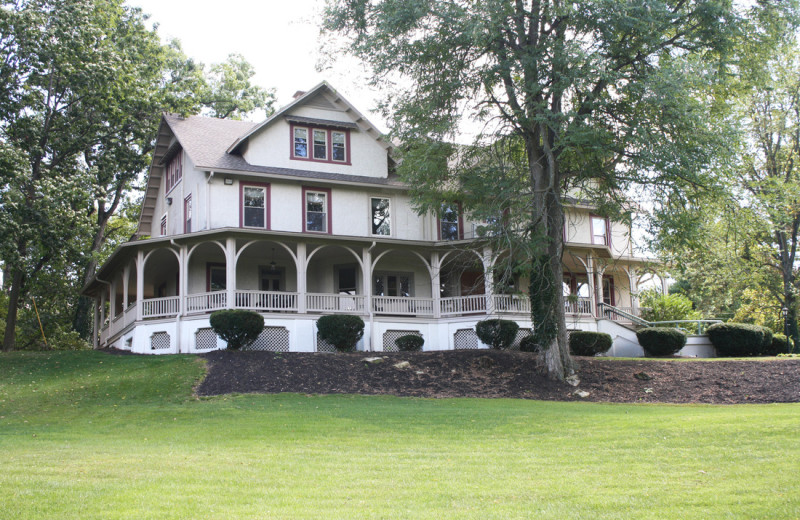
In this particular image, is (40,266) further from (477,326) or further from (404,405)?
(404,405)

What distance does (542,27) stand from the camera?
2169cm

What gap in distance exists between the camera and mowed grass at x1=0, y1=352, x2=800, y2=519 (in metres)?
7.80

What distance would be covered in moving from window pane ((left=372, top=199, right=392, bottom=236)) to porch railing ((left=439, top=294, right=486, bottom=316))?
11.1 feet

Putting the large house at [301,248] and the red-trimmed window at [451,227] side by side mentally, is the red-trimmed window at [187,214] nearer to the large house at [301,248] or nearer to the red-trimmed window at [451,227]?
the large house at [301,248]

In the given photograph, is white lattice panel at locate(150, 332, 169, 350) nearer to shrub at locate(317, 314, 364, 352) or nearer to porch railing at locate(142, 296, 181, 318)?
porch railing at locate(142, 296, 181, 318)

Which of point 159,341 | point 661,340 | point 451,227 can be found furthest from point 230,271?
point 661,340

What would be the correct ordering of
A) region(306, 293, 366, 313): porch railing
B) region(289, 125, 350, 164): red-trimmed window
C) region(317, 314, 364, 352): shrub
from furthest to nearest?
1. region(289, 125, 350, 164): red-trimmed window
2. region(306, 293, 366, 313): porch railing
3. region(317, 314, 364, 352): shrub

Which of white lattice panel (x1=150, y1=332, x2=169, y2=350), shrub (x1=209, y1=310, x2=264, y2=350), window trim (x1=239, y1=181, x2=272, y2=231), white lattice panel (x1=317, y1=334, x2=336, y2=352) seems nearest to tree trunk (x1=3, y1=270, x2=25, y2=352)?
white lattice panel (x1=150, y1=332, x2=169, y2=350)

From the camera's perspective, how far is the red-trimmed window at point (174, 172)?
2866cm

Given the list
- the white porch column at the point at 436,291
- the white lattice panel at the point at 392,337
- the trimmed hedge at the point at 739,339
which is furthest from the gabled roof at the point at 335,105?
the trimmed hedge at the point at 739,339

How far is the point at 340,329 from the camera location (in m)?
24.0

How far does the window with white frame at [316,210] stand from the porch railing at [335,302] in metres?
2.53

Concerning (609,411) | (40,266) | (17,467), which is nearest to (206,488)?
(17,467)

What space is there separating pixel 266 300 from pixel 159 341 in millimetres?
3905
